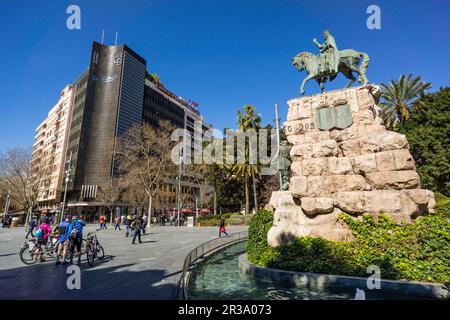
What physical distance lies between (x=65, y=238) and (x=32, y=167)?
120 feet

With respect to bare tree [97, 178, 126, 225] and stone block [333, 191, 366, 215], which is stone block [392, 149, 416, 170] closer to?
stone block [333, 191, 366, 215]

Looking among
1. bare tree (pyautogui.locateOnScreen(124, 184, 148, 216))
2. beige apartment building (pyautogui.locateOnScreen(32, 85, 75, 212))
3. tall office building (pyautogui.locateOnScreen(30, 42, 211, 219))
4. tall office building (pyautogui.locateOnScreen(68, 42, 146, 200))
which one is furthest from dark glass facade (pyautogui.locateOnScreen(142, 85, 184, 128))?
bare tree (pyautogui.locateOnScreen(124, 184, 148, 216))

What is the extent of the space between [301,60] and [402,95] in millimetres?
26585

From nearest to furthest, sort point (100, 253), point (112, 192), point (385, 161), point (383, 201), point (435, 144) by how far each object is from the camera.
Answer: point (383, 201)
point (385, 161)
point (100, 253)
point (435, 144)
point (112, 192)

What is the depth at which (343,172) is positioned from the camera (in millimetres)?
9328

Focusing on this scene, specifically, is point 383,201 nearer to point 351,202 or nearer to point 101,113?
point 351,202

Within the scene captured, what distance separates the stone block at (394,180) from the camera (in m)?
8.30

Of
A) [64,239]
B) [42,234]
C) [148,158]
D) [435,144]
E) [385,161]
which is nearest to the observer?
[385,161]

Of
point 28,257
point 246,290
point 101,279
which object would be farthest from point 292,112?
point 28,257

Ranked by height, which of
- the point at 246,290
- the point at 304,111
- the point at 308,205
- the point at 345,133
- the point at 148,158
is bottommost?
the point at 246,290

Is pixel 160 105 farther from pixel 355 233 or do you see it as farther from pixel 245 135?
pixel 355 233

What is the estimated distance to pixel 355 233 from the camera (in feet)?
27.7

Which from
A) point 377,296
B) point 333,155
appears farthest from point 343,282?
point 333,155

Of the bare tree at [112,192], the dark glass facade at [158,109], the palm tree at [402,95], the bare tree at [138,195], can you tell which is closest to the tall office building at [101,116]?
the dark glass facade at [158,109]
